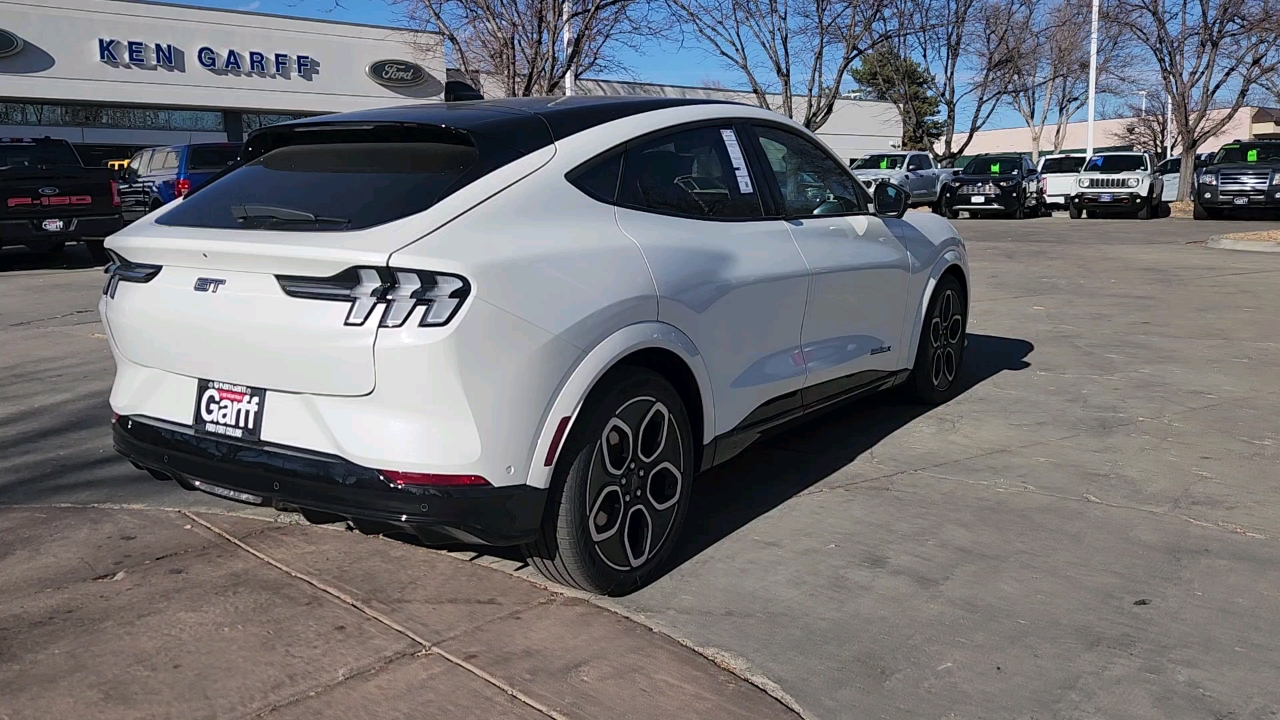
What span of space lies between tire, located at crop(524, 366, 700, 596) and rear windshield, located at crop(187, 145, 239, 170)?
55.3ft

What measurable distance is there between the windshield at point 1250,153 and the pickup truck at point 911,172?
7.33 metres

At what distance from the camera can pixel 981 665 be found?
3354 mm

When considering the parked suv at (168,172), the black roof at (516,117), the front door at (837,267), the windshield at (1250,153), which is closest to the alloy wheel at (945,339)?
the front door at (837,267)

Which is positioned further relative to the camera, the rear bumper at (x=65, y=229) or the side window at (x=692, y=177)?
the rear bumper at (x=65, y=229)

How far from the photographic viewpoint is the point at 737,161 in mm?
4668

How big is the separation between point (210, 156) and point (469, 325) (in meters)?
17.9

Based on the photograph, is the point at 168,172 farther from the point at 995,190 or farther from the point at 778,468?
the point at 995,190

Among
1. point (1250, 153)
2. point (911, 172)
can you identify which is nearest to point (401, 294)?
point (1250, 153)

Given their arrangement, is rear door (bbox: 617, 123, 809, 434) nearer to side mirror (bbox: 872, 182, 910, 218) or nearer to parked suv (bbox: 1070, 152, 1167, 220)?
side mirror (bbox: 872, 182, 910, 218)

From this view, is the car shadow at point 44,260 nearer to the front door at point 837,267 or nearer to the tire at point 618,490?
the front door at point 837,267

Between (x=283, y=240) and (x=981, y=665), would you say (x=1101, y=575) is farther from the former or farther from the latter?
(x=283, y=240)

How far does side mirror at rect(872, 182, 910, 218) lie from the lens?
5.75 m

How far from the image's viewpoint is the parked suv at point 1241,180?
2612 cm

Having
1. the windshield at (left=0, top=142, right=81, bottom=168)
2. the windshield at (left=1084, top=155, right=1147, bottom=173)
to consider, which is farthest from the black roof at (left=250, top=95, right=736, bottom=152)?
the windshield at (left=1084, top=155, right=1147, bottom=173)
